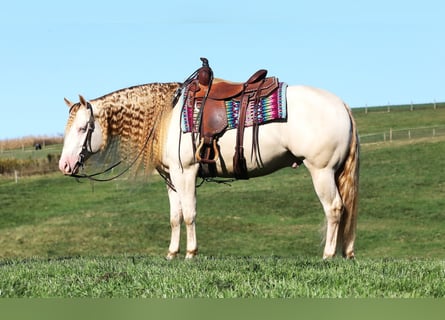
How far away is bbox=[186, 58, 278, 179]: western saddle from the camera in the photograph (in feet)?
32.0

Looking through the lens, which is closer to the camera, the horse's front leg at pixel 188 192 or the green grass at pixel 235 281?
the green grass at pixel 235 281

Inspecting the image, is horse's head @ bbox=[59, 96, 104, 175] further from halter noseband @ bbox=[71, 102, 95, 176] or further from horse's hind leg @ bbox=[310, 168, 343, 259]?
horse's hind leg @ bbox=[310, 168, 343, 259]

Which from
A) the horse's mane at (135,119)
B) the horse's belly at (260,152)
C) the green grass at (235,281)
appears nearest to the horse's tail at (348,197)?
the horse's belly at (260,152)

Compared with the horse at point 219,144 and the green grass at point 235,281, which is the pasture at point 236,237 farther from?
the horse at point 219,144

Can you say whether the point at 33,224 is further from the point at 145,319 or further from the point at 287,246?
the point at 145,319

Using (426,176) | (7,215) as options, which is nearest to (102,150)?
(7,215)

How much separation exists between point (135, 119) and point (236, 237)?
19.3m

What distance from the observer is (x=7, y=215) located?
3594 centimetres

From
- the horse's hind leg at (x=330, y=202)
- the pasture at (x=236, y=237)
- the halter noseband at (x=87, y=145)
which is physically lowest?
the pasture at (x=236, y=237)

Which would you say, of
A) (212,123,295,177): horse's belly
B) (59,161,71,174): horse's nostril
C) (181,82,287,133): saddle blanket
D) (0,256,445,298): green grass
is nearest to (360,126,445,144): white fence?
(212,123,295,177): horse's belly

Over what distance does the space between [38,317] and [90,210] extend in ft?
106

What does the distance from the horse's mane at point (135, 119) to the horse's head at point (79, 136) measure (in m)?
0.13

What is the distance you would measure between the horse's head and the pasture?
775mm

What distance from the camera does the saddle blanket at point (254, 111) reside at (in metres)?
9.61
